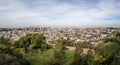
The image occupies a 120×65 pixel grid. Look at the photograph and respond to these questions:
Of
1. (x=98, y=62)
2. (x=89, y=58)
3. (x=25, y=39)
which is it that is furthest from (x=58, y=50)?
(x=25, y=39)

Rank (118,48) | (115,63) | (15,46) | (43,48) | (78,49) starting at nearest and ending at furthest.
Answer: (115,63) → (118,48) → (78,49) → (43,48) → (15,46)

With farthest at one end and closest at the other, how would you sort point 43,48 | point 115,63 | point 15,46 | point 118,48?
point 15,46
point 43,48
point 118,48
point 115,63

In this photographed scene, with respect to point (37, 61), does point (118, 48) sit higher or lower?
higher

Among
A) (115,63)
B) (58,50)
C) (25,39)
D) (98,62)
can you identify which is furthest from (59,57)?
(25,39)

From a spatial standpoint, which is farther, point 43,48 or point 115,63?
point 43,48

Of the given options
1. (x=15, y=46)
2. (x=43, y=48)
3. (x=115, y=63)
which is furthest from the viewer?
(x=15, y=46)

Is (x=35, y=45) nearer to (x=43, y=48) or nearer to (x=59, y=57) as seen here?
(x=43, y=48)

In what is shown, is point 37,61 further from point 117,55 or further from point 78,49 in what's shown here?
point 117,55

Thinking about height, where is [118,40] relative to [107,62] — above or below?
above

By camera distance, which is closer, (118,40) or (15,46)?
(118,40)
